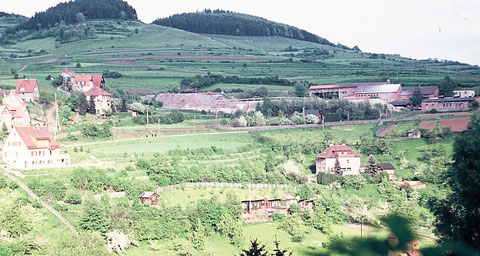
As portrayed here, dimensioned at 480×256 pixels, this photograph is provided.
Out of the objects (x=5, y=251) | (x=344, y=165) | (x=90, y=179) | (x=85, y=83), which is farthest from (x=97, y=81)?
(x=5, y=251)

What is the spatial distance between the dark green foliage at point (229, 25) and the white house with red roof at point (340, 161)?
124 metres

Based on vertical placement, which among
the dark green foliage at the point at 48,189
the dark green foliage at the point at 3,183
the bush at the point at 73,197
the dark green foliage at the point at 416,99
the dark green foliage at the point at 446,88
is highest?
the dark green foliage at the point at 446,88

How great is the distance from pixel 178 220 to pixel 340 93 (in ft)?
217

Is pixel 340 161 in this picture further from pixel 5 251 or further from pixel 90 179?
pixel 5 251

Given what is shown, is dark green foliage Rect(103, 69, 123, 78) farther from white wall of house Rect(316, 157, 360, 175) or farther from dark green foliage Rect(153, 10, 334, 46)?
dark green foliage Rect(153, 10, 334, 46)

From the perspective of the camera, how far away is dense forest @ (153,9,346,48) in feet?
597

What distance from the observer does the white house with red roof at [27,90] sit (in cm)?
6875

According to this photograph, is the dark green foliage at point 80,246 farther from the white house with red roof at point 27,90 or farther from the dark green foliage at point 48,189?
the white house with red roof at point 27,90

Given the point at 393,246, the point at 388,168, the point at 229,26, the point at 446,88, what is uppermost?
the point at 229,26

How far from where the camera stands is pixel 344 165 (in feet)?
196

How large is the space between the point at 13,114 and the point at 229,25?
132m

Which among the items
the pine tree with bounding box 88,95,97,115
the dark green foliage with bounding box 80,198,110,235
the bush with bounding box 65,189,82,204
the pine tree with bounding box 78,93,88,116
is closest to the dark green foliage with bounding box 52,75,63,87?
the pine tree with bounding box 88,95,97,115

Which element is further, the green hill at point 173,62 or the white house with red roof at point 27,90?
the green hill at point 173,62

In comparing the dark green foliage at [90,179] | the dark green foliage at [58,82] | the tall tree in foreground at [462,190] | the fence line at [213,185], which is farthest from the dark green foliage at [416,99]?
the tall tree in foreground at [462,190]
